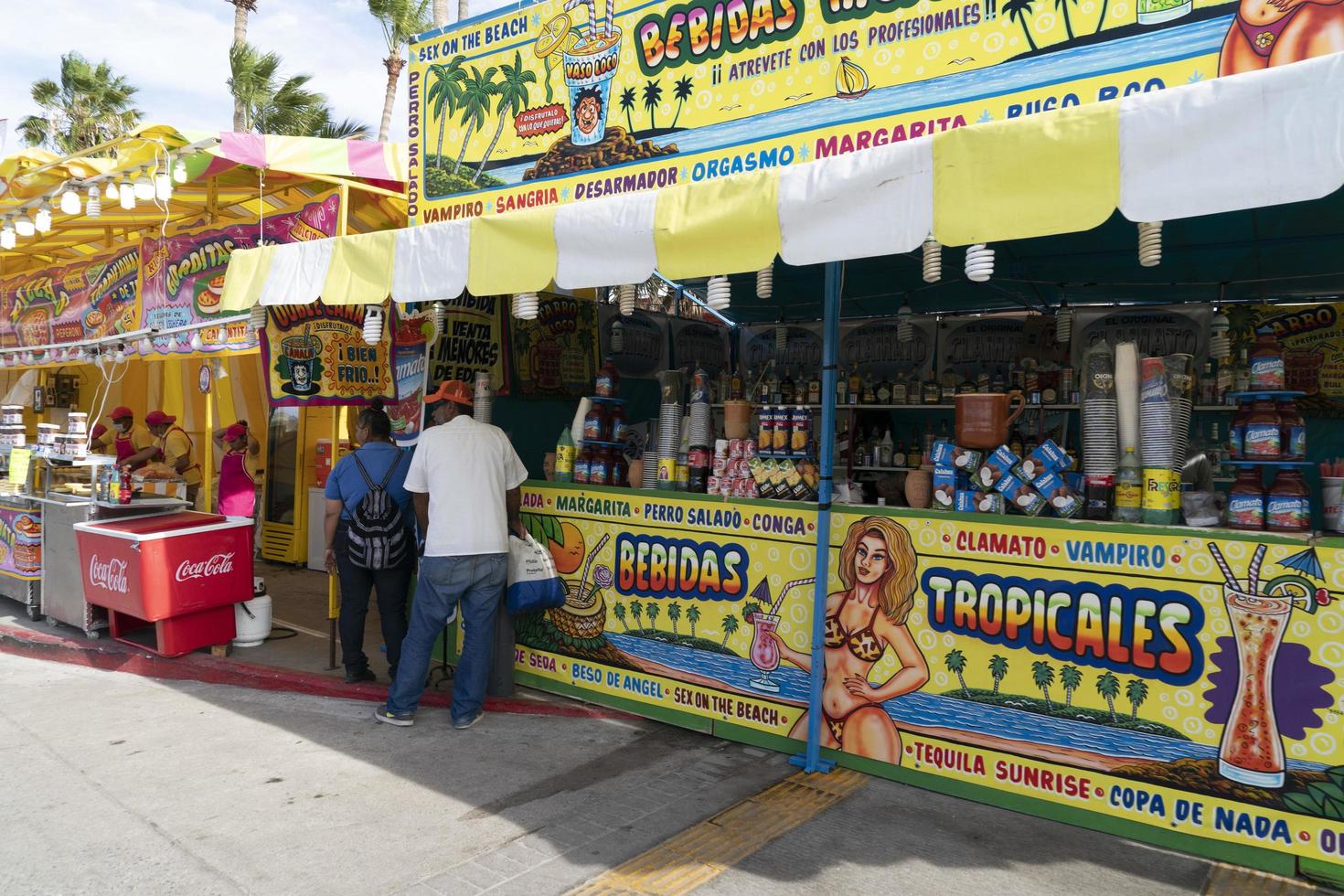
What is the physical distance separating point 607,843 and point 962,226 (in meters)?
2.95

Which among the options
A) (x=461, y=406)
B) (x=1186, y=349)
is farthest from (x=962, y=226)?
(x=1186, y=349)

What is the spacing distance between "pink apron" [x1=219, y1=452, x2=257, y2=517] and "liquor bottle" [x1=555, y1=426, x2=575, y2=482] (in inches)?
141

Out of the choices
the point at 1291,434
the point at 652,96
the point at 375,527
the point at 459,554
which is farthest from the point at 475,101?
the point at 1291,434

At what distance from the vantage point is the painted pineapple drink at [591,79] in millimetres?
5977

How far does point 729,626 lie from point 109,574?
5.00 meters

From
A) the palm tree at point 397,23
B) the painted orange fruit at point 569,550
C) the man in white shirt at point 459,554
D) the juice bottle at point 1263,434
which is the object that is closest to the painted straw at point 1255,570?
the juice bottle at point 1263,434

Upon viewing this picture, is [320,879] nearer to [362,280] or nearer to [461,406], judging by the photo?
[461,406]

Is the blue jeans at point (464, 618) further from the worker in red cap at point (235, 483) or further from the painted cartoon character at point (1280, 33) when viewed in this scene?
the painted cartoon character at point (1280, 33)

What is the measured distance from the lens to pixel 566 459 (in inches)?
232

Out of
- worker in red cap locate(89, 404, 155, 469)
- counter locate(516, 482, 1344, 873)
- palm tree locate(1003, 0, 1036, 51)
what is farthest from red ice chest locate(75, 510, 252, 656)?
palm tree locate(1003, 0, 1036, 51)

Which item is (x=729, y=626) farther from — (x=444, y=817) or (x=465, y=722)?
(x=444, y=817)

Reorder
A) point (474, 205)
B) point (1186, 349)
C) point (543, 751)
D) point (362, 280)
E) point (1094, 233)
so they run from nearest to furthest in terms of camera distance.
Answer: point (543, 751)
point (362, 280)
point (1094, 233)
point (474, 205)
point (1186, 349)

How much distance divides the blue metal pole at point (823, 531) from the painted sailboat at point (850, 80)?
1.21 m

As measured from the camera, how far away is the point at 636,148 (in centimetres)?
584
